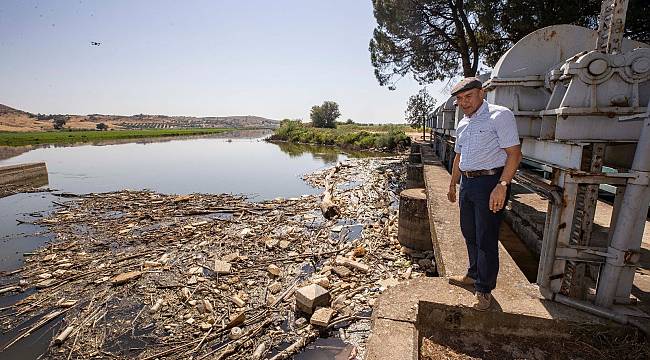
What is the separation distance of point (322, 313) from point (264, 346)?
0.95m

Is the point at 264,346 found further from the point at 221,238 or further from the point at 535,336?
A: the point at 221,238

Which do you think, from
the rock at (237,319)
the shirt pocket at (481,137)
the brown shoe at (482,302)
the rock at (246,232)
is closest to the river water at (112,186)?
the rock at (237,319)

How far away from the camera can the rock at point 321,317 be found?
4.62 meters

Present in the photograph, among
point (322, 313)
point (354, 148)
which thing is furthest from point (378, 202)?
point (354, 148)

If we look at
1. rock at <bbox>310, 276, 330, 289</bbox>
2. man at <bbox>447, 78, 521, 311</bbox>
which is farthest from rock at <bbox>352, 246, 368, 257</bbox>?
man at <bbox>447, 78, 521, 311</bbox>

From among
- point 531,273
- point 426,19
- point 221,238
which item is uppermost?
point 426,19

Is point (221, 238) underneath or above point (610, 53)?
underneath

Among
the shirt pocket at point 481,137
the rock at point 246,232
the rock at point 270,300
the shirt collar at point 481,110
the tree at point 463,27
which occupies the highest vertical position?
the tree at point 463,27

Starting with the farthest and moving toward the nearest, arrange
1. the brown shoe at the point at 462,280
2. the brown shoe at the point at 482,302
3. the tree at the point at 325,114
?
the tree at the point at 325,114 → the brown shoe at the point at 462,280 → the brown shoe at the point at 482,302

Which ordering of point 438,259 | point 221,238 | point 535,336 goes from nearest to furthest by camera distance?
point 535,336 < point 438,259 < point 221,238

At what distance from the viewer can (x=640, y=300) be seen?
8.89ft

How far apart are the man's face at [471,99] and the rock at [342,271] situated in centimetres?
438

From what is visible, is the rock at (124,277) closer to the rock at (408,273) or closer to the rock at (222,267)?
the rock at (222,267)

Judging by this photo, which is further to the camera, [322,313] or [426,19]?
[426,19]
